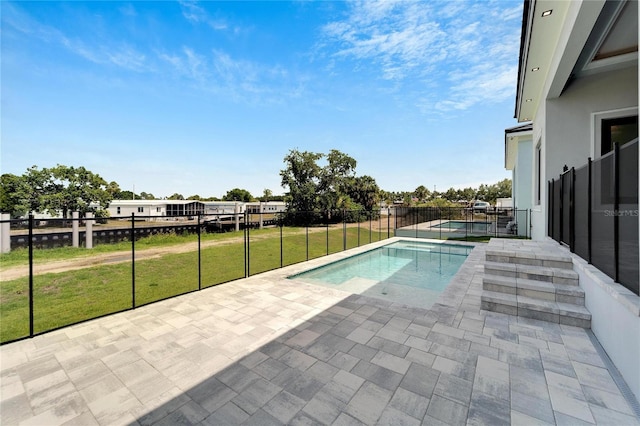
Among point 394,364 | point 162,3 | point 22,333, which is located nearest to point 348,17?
point 162,3

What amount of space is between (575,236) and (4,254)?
550 inches

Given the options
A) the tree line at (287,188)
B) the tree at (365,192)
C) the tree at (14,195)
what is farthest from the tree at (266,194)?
the tree at (14,195)

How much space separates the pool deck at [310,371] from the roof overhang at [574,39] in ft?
12.4

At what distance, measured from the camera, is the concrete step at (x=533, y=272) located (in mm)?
3584

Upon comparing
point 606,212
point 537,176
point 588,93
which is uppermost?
point 588,93

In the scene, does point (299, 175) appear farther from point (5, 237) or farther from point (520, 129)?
point (5, 237)

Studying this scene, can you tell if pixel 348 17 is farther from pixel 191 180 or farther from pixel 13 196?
pixel 191 180

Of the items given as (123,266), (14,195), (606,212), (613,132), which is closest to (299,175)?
(123,266)

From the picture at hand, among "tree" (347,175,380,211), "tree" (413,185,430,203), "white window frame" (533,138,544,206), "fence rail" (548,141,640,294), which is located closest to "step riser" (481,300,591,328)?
"fence rail" (548,141,640,294)

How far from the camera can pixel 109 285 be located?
6887 mm

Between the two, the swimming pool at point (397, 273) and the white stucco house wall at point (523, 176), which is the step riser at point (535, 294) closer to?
the swimming pool at point (397, 273)

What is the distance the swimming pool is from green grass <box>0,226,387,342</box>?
1.53 meters

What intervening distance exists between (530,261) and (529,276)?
29 cm

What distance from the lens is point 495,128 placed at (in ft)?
44.3
